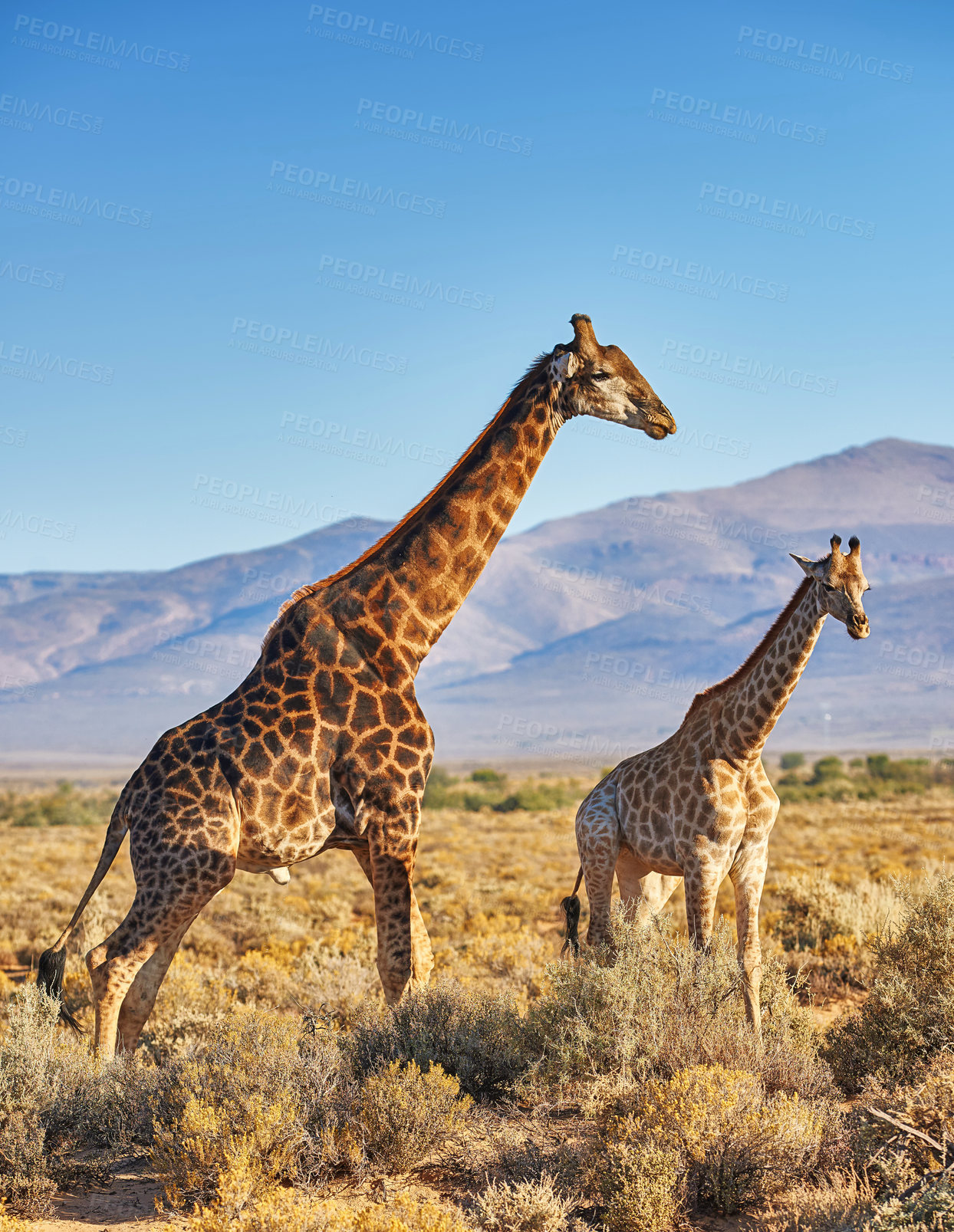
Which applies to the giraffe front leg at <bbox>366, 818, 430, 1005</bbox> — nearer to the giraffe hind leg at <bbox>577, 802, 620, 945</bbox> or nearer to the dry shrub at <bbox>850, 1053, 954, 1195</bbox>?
the giraffe hind leg at <bbox>577, 802, 620, 945</bbox>

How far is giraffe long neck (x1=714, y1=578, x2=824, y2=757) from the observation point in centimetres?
682

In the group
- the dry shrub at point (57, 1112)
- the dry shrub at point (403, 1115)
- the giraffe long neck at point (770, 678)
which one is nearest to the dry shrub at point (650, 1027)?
the dry shrub at point (403, 1115)

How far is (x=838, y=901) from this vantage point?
12.1 metres

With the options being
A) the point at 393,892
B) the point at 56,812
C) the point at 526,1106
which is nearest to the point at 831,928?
the point at 526,1106

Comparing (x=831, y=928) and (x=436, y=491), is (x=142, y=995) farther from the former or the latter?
(x=831, y=928)

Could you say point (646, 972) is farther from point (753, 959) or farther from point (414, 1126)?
point (414, 1126)

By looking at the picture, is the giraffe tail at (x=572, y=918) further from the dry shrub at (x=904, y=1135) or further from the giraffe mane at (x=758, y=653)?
the dry shrub at (x=904, y=1135)

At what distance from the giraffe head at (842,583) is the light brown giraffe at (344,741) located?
1.33 meters

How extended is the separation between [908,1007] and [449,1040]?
3.10 m

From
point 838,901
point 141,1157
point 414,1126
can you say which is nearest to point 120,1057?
point 141,1157

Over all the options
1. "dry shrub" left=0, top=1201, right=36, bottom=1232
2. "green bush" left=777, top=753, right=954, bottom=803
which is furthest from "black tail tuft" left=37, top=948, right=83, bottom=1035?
"green bush" left=777, top=753, right=954, bottom=803

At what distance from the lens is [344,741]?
6246 millimetres

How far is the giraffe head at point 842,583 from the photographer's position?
6.36 m

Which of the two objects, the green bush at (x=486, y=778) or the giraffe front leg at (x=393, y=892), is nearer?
the giraffe front leg at (x=393, y=892)
